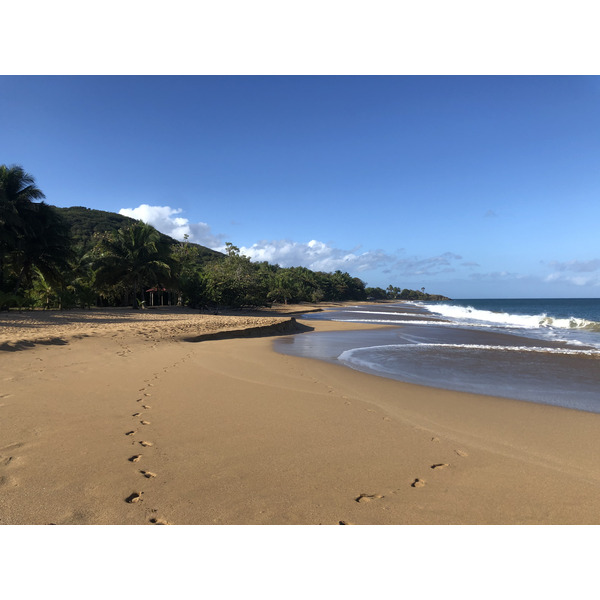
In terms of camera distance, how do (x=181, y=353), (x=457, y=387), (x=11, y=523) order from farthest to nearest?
1. (x=181, y=353)
2. (x=457, y=387)
3. (x=11, y=523)

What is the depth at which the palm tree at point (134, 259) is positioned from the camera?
28.6 m

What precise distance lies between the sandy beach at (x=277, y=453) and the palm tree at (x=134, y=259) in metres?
23.1

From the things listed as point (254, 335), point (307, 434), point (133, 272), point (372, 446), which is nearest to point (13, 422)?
point (307, 434)

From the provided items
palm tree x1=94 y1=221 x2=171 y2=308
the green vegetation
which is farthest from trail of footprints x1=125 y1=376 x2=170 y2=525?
palm tree x1=94 y1=221 x2=171 y2=308

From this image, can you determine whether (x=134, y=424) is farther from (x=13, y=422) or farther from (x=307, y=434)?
(x=307, y=434)

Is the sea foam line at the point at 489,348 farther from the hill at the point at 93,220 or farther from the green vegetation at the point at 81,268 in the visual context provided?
the hill at the point at 93,220

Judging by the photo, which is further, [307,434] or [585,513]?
[307,434]

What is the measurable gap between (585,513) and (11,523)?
159 inches

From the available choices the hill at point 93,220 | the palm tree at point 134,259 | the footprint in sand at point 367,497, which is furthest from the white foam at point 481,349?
the hill at point 93,220

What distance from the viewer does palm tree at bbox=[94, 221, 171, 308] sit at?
28.6m

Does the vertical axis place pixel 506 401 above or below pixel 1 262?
below

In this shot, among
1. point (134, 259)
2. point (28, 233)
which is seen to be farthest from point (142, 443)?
point (134, 259)

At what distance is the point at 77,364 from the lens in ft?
25.0

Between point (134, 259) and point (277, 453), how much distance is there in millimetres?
28949
